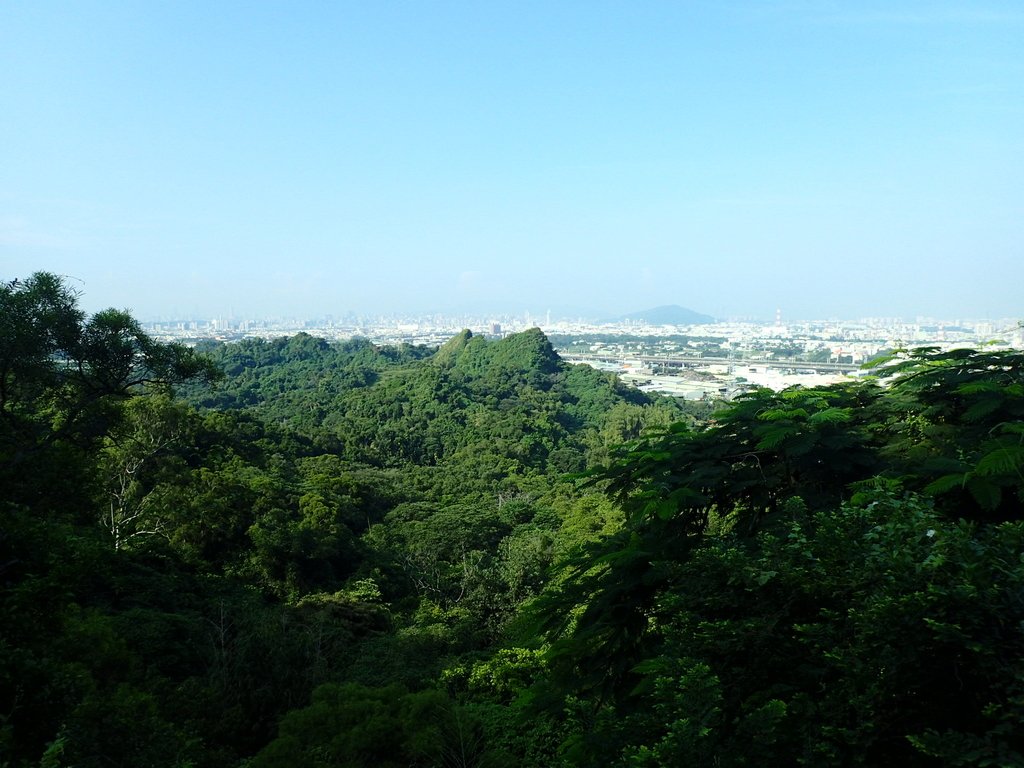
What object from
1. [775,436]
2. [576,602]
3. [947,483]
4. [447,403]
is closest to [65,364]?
[576,602]

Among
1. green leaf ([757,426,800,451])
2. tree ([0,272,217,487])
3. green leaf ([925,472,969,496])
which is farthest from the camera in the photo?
tree ([0,272,217,487])

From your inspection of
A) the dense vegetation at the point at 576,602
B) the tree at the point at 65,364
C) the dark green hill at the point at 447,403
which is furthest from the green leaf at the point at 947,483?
the dark green hill at the point at 447,403

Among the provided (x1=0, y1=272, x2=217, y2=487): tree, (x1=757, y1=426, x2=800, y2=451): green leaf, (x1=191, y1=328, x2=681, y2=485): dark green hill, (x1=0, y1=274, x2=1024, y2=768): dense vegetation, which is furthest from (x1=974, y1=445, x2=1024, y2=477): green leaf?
(x1=191, y1=328, x2=681, y2=485): dark green hill

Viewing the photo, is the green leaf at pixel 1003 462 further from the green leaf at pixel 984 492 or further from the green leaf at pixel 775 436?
the green leaf at pixel 775 436

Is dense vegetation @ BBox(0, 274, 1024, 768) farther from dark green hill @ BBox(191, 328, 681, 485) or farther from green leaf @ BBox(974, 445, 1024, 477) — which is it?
dark green hill @ BBox(191, 328, 681, 485)

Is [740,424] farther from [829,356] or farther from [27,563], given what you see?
[829,356]

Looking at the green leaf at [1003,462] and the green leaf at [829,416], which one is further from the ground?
the green leaf at [829,416]

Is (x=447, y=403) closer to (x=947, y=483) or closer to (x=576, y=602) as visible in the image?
(x=576, y=602)

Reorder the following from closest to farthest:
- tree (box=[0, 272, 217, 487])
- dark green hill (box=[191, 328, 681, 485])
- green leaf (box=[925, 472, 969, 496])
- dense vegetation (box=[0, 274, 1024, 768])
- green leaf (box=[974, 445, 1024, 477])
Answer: dense vegetation (box=[0, 274, 1024, 768]), green leaf (box=[974, 445, 1024, 477]), green leaf (box=[925, 472, 969, 496]), tree (box=[0, 272, 217, 487]), dark green hill (box=[191, 328, 681, 485])
